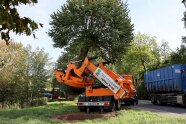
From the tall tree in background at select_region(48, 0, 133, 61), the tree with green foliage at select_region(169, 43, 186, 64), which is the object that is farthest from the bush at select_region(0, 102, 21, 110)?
the tree with green foliage at select_region(169, 43, 186, 64)

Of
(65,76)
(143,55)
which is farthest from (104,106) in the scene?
(143,55)

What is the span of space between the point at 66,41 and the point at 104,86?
1599 cm

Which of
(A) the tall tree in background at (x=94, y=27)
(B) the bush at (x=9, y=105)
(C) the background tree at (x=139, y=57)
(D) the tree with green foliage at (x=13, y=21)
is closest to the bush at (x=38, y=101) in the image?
(B) the bush at (x=9, y=105)

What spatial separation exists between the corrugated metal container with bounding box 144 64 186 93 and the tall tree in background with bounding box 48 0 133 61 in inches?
225

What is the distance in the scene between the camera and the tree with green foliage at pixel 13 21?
12.4 feet

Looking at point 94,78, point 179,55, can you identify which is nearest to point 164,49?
point 179,55

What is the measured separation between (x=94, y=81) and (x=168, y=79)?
7.55 m

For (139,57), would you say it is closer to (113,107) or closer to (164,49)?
(164,49)

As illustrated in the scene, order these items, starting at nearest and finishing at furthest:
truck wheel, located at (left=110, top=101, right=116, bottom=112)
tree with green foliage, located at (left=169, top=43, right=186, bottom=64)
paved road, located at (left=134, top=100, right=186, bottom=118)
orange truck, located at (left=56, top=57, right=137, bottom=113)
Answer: paved road, located at (left=134, top=100, right=186, bottom=118), orange truck, located at (left=56, top=57, right=137, bottom=113), truck wheel, located at (left=110, top=101, right=116, bottom=112), tree with green foliage, located at (left=169, top=43, right=186, bottom=64)

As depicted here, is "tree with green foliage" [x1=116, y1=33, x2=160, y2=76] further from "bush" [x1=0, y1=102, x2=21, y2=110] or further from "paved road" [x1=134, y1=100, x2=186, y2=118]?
"paved road" [x1=134, y1=100, x2=186, y2=118]

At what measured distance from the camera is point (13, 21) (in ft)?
12.7

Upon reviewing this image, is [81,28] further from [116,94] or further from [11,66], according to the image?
[116,94]

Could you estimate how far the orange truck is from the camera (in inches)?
897

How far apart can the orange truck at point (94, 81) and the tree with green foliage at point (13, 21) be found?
1878cm
